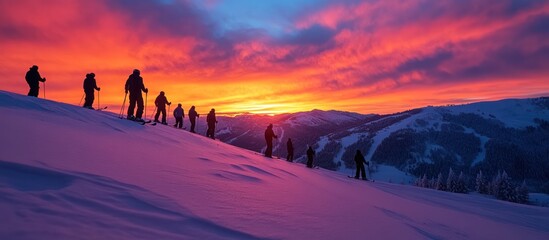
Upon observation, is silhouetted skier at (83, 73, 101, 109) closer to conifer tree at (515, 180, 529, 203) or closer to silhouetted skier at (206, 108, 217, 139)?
silhouetted skier at (206, 108, 217, 139)

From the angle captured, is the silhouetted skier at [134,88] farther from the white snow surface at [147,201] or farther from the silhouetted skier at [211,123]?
the silhouetted skier at [211,123]

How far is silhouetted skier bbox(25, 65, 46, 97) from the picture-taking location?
16.1 metres

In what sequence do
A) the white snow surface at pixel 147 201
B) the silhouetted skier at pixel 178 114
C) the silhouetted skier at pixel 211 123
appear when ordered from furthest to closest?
the silhouetted skier at pixel 211 123
the silhouetted skier at pixel 178 114
the white snow surface at pixel 147 201

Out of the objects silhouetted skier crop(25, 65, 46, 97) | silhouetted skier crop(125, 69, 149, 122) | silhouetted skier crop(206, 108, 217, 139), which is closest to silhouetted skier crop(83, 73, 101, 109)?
silhouetted skier crop(25, 65, 46, 97)

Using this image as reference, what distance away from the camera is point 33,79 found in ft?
53.2

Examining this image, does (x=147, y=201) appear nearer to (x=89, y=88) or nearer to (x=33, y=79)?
(x=89, y=88)

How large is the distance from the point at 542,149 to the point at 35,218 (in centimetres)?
23206

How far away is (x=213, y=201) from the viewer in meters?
4.80

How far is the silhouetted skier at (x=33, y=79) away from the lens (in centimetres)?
1612

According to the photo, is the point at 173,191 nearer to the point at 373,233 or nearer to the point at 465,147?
the point at 373,233

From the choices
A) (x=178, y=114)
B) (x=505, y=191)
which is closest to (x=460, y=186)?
(x=505, y=191)

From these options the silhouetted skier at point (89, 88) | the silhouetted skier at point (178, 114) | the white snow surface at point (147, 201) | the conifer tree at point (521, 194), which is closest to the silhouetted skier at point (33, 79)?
the silhouetted skier at point (89, 88)

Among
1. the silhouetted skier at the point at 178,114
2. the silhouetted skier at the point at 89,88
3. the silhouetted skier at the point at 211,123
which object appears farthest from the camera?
the silhouetted skier at the point at 211,123

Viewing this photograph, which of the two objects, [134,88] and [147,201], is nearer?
[147,201]
